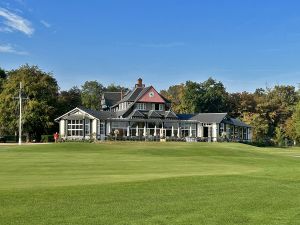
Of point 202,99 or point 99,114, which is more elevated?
point 202,99

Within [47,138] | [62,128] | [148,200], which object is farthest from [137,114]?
[148,200]

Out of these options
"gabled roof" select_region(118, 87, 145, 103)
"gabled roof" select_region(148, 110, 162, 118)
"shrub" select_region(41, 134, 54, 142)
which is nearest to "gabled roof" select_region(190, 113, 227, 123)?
"gabled roof" select_region(148, 110, 162, 118)

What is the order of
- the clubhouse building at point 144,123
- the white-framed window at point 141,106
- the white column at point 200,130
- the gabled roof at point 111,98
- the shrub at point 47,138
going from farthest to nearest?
1. the gabled roof at point 111,98
2. the white column at point 200,130
3. the white-framed window at point 141,106
4. the clubhouse building at point 144,123
5. the shrub at point 47,138

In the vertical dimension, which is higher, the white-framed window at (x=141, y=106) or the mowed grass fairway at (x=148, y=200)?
the white-framed window at (x=141, y=106)

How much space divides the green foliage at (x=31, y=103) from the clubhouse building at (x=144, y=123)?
327cm

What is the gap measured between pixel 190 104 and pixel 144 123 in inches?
886

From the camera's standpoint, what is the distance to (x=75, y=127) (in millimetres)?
68500

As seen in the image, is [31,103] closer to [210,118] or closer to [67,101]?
[67,101]

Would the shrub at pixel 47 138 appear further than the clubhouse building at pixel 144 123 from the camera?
No

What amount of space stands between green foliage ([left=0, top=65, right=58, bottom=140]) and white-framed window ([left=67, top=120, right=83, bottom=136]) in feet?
12.8

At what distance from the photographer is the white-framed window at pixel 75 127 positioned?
68.1 m

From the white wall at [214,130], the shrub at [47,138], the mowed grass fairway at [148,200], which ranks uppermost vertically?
the white wall at [214,130]

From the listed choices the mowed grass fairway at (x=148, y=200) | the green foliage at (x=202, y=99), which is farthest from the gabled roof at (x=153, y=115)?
the mowed grass fairway at (x=148, y=200)

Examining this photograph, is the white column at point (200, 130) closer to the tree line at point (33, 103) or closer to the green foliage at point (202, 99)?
the green foliage at point (202, 99)
